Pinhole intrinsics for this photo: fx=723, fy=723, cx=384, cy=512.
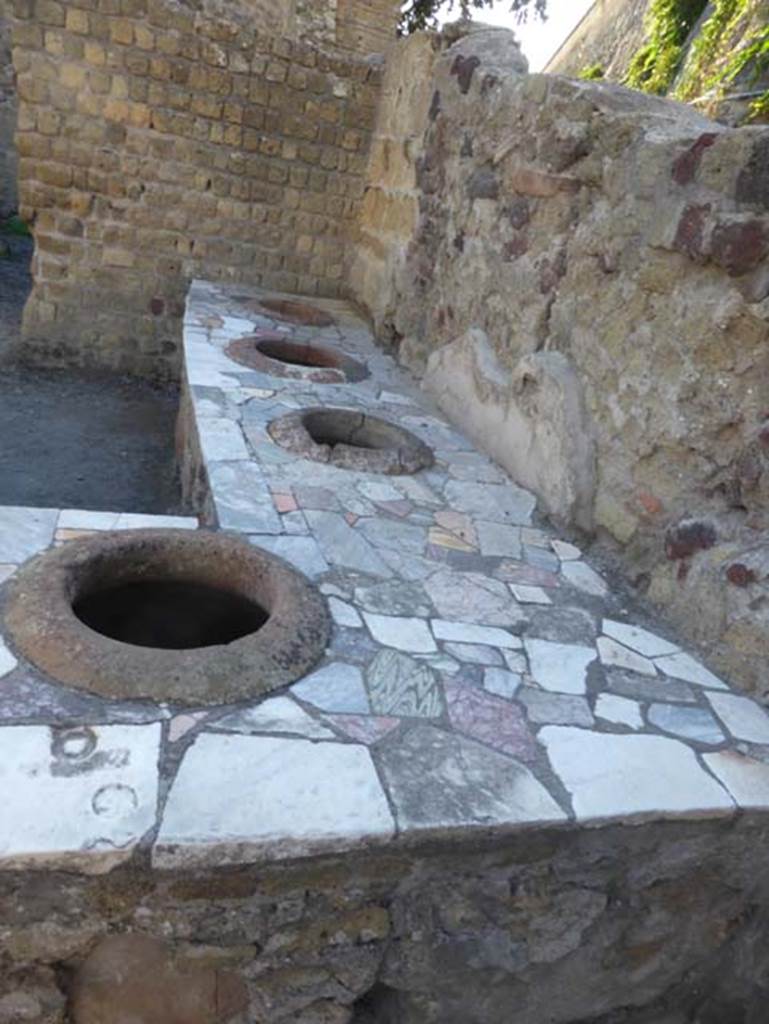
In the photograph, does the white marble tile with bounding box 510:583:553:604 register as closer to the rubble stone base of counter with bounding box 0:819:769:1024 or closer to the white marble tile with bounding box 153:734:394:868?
the rubble stone base of counter with bounding box 0:819:769:1024

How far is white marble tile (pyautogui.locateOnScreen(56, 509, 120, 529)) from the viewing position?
263 centimetres

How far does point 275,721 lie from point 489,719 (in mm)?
604

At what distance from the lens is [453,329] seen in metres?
4.80

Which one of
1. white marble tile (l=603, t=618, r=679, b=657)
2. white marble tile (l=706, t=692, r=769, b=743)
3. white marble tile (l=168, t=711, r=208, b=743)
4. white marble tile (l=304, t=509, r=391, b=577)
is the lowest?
white marble tile (l=168, t=711, r=208, b=743)

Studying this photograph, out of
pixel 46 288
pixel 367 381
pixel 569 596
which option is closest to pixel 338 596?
pixel 569 596

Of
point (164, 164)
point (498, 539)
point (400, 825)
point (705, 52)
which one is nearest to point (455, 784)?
point (400, 825)

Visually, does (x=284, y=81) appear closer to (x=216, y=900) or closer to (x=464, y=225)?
(x=464, y=225)

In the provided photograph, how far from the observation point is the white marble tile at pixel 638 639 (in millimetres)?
2543

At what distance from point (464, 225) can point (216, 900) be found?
4.23 meters

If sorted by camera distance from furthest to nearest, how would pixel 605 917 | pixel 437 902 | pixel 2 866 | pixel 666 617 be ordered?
1. pixel 666 617
2. pixel 605 917
3. pixel 437 902
4. pixel 2 866

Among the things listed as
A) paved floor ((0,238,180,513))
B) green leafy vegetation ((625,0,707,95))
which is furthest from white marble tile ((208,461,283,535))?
green leafy vegetation ((625,0,707,95))

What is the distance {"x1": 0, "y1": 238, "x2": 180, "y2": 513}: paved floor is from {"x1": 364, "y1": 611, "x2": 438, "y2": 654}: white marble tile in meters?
2.44

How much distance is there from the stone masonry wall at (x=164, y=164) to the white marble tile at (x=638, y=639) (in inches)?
211

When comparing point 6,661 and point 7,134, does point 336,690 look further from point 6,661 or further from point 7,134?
point 7,134
